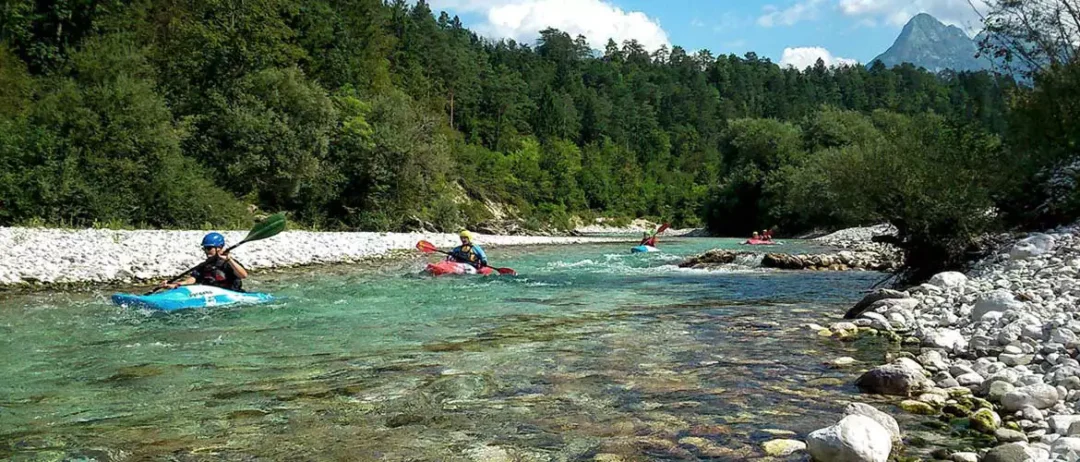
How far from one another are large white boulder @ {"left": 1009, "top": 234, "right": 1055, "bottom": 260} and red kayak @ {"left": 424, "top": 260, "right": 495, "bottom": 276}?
9.66m

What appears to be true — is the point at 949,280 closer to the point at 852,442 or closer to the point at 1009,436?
the point at 1009,436

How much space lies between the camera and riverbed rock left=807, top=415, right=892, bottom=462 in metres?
3.31

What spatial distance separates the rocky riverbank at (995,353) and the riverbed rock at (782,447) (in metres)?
0.23

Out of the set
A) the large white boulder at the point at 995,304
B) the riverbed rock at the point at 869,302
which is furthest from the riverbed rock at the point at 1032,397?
the riverbed rock at the point at 869,302

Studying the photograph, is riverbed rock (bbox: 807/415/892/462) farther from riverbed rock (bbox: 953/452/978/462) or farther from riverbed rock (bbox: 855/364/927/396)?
riverbed rock (bbox: 855/364/927/396)

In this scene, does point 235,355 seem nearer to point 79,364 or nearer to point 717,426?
point 79,364

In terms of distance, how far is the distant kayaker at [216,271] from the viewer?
10.3 m

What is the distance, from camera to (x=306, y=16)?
4372cm

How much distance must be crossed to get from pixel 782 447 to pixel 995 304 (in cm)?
429

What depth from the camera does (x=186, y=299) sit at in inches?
369

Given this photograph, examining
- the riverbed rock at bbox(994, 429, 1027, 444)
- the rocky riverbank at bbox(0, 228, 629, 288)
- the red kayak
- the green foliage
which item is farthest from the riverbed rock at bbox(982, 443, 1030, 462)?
the green foliage

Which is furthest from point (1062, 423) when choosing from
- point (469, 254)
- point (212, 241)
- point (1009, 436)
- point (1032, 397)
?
point (469, 254)

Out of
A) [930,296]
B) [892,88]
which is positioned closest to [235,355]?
[930,296]

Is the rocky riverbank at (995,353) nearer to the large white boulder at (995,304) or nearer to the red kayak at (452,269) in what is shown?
the large white boulder at (995,304)
